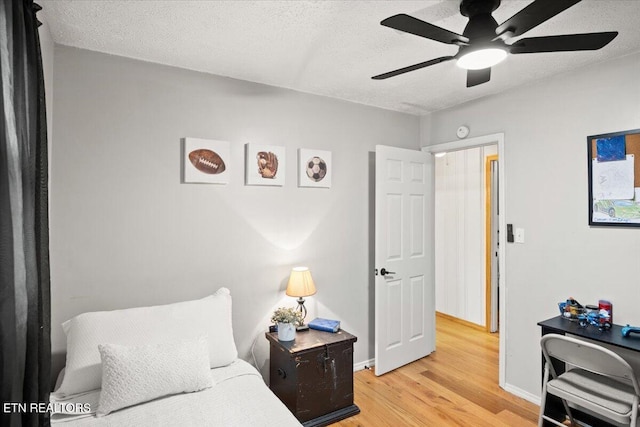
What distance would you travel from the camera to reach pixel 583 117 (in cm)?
241

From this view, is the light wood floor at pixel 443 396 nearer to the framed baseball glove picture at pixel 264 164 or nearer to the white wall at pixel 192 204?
the white wall at pixel 192 204

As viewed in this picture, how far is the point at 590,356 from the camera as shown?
1.79 m

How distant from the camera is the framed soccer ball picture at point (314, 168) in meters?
2.86

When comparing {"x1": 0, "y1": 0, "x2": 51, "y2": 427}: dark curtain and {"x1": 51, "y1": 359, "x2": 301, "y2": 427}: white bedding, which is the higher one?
{"x1": 0, "y1": 0, "x2": 51, "y2": 427}: dark curtain

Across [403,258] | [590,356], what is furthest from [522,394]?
[403,258]

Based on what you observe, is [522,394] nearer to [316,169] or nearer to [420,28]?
[316,169]

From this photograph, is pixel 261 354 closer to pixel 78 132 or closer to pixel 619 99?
pixel 78 132

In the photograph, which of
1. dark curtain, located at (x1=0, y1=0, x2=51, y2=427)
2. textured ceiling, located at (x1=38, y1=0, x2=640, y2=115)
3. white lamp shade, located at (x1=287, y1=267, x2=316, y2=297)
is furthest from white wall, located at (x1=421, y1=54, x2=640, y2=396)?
dark curtain, located at (x1=0, y1=0, x2=51, y2=427)

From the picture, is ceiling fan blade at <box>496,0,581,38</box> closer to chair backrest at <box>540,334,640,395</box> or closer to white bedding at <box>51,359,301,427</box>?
chair backrest at <box>540,334,640,395</box>

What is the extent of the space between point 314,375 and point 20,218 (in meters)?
1.95

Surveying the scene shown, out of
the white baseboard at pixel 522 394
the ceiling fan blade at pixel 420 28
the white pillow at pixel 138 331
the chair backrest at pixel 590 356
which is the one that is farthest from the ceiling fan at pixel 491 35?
the white baseboard at pixel 522 394

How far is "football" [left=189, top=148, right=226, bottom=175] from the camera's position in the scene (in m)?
2.41

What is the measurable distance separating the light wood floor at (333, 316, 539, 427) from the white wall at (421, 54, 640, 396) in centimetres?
29

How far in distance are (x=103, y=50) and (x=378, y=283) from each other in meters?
2.64
